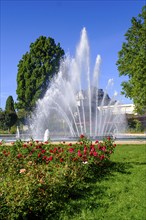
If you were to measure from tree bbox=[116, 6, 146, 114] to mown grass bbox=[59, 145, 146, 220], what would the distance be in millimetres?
15454

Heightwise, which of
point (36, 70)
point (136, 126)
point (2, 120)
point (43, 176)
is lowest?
point (43, 176)

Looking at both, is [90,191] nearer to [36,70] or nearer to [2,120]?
[36,70]

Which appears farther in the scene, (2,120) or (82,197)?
(2,120)

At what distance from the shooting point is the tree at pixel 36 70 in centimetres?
3909

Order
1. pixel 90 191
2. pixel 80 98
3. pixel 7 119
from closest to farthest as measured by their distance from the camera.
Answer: pixel 90 191, pixel 80 98, pixel 7 119

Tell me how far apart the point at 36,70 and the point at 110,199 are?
1386 inches

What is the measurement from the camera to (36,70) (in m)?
39.7

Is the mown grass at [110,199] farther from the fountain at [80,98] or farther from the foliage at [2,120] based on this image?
the foliage at [2,120]

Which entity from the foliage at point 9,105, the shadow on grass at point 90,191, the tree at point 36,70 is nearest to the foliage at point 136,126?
the tree at point 36,70

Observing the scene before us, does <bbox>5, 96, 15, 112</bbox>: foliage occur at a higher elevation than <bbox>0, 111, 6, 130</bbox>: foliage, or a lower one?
higher

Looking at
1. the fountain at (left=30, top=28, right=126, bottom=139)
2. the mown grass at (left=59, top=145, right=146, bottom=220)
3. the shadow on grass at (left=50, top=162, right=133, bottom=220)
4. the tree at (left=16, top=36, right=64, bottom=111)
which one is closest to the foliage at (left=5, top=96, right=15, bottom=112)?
the tree at (left=16, top=36, right=64, bottom=111)

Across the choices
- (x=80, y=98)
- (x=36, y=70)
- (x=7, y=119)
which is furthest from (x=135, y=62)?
(x=7, y=119)

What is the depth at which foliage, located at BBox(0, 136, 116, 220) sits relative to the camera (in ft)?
14.3

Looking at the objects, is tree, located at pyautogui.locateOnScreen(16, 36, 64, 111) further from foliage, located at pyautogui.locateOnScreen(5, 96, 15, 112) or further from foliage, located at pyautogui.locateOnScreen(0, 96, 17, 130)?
foliage, located at pyautogui.locateOnScreen(5, 96, 15, 112)
